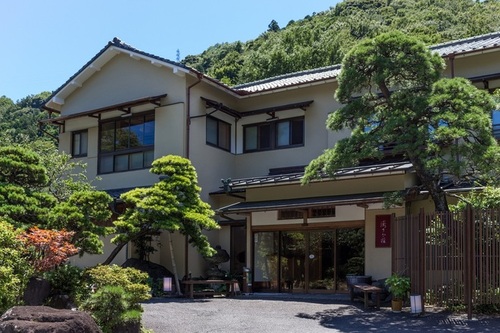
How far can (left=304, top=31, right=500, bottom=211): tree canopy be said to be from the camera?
1273 centimetres

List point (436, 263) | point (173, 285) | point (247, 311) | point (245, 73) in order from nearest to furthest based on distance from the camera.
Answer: point (436, 263)
point (247, 311)
point (173, 285)
point (245, 73)

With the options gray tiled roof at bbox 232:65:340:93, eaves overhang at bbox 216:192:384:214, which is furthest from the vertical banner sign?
gray tiled roof at bbox 232:65:340:93

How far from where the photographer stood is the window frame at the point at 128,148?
2172cm

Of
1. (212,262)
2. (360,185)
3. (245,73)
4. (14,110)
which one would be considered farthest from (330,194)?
(14,110)

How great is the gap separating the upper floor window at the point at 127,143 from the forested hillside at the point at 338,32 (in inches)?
616

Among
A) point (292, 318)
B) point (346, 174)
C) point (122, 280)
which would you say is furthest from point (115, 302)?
point (346, 174)

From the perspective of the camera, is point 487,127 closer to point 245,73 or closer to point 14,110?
point 245,73

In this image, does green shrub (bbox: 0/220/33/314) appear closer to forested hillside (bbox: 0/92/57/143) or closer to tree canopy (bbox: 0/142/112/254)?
tree canopy (bbox: 0/142/112/254)

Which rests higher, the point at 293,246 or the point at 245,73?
the point at 245,73

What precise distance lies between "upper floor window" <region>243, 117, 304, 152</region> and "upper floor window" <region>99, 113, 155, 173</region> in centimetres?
362

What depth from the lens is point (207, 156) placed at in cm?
2147

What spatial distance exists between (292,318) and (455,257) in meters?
3.49

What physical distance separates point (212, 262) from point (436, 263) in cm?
949

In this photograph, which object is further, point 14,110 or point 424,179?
point 14,110
